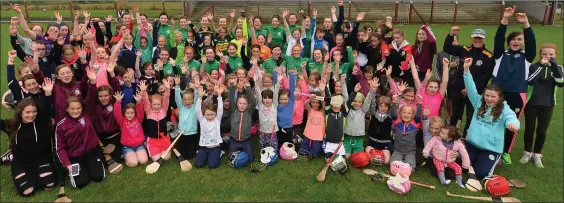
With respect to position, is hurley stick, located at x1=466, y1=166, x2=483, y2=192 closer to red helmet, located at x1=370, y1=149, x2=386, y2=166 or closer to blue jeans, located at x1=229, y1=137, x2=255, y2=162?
red helmet, located at x1=370, y1=149, x2=386, y2=166

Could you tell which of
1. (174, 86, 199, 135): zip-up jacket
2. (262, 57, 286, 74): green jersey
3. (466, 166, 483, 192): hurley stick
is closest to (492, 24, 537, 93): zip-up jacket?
(466, 166, 483, 192): hurley stick

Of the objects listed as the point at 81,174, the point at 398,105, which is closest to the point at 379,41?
the point at 398,105

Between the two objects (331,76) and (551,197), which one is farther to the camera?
(331,76)

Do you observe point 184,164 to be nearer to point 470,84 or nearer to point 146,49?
point 146,49

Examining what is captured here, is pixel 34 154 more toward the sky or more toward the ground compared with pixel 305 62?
more toward the ground

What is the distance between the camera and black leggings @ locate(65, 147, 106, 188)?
5.77 metres

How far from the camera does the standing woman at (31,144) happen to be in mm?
5469

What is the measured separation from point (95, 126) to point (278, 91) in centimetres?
349

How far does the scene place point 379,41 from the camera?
816cm

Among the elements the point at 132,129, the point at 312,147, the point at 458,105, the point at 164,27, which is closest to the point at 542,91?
the point at 458,105

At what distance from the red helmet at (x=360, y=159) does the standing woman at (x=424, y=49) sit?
269 cm

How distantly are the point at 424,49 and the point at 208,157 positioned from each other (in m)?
5.12

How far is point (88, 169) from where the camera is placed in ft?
Result: 19.8

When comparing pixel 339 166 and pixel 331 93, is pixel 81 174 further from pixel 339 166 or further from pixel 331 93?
pixel 331 93
